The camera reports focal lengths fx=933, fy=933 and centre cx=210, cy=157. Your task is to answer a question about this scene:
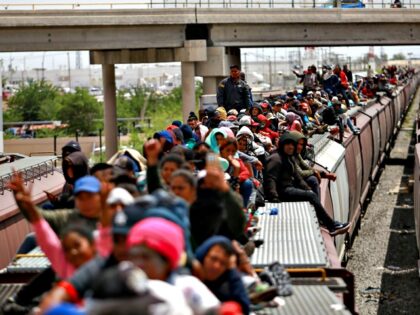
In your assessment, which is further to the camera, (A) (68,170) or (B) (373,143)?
(B) (373,143)

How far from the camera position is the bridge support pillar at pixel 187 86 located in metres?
39.8

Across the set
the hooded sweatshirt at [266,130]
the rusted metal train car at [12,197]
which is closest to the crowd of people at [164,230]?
the rusted metal train car at [12,197]

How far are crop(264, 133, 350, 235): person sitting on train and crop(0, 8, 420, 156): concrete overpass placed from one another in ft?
87.0

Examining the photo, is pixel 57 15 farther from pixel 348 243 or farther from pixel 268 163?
pixel 268 163

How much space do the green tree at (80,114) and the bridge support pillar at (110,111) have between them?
58902 mm

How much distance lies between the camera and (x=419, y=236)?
49.9 ft

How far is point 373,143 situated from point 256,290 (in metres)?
20.7

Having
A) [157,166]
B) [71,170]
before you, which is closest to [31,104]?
[71,170]

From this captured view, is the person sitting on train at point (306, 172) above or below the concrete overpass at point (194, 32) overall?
below

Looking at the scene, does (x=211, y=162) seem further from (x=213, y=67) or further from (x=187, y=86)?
(x=187, y=86)

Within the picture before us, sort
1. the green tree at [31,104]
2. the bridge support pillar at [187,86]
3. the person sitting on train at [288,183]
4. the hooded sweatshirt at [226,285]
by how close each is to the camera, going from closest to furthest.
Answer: the hooded sweatshirt at [226,285]
the person sitting on train at [288,183]
the bridge support pillar at [187,86]
the green tree at [31,104]

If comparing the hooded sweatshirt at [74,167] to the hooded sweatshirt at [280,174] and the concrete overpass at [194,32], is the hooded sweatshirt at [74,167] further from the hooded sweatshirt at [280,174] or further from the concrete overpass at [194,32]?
the concrete overpass at [194,32]

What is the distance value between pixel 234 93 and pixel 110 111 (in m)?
29.4

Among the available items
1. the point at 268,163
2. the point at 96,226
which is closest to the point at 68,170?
the point at 96,226
